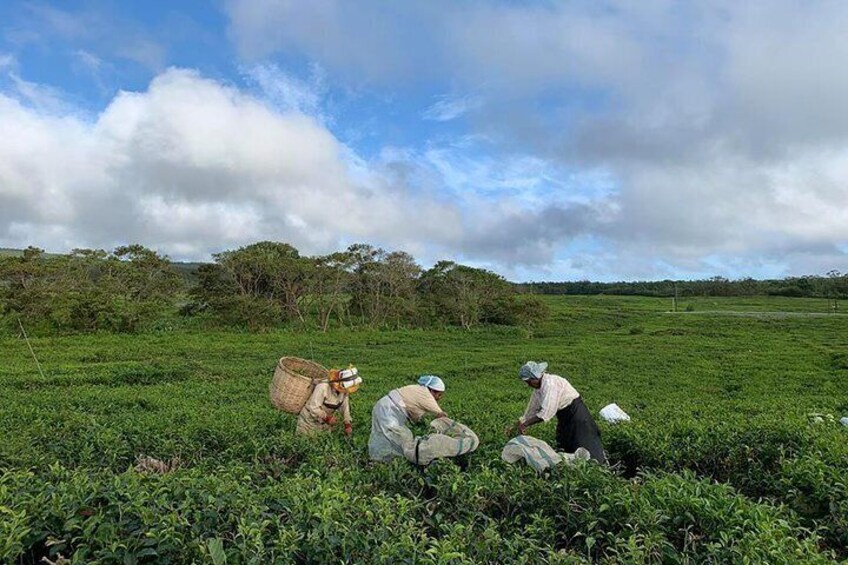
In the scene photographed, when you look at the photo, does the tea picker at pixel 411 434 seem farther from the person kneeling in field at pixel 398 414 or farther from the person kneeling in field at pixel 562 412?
the person kneeling in field at pixel 562 412

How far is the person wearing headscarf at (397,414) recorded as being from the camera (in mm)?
6191

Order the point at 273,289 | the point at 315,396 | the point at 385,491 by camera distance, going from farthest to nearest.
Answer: the point at 273,289, the point at 315,396, the point at 385,491

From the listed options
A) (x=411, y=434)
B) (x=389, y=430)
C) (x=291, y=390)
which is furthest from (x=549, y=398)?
(x=291, y=390)

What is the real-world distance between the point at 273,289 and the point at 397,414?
2875 cm

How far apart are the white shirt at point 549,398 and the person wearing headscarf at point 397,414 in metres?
1.02

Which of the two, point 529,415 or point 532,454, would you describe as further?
point 529,415

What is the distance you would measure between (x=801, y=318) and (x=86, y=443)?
48.6m

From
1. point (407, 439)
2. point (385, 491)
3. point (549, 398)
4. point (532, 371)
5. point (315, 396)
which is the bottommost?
point (385, 491)

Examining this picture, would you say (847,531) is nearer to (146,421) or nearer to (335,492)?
(335,492)

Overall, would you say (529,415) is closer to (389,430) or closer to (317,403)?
(389,430)

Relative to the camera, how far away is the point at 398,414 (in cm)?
644

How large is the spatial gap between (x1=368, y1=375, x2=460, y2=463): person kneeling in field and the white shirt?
1027 mm

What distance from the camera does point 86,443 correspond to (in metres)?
6.56

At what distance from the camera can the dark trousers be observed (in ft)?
20.9
